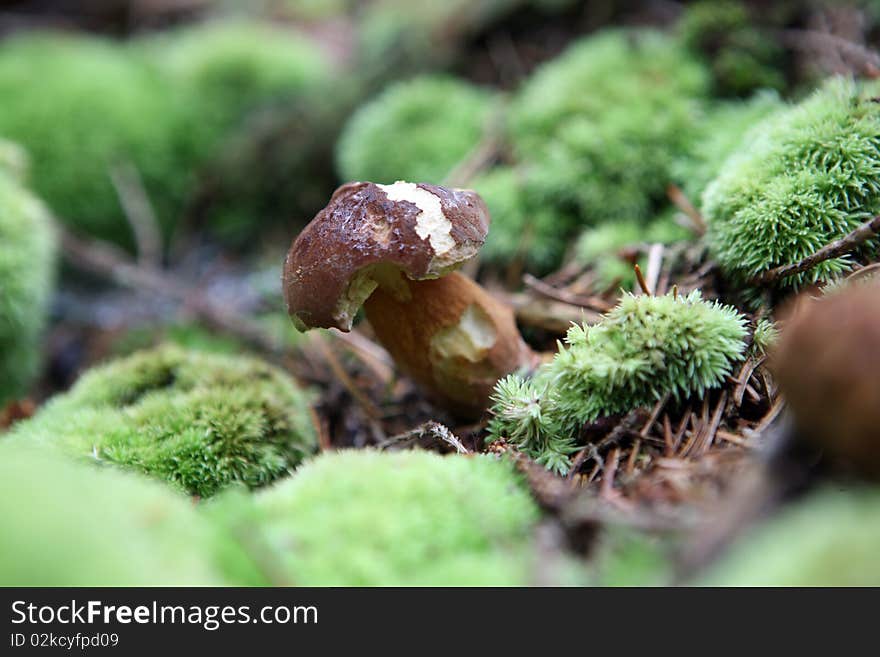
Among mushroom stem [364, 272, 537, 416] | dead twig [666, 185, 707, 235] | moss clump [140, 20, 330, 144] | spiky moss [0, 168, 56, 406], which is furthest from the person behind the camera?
moss clump [140, 20, 330, 144]

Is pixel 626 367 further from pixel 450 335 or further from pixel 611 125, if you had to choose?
pixel 611 125

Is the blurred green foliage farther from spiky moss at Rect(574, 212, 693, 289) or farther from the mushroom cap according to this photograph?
the mushroom cap

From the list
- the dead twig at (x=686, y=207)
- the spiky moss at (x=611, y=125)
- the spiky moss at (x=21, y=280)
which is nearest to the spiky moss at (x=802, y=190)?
the dead twig at (x=686, y=207)

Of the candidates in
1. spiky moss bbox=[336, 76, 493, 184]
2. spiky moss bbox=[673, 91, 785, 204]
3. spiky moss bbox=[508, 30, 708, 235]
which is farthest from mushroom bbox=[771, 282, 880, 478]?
spiky moss bbox=[336, 76, 493, 184]

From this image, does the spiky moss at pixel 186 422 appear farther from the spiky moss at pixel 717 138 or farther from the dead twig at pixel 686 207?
the spiky moss at pixel 717 138
